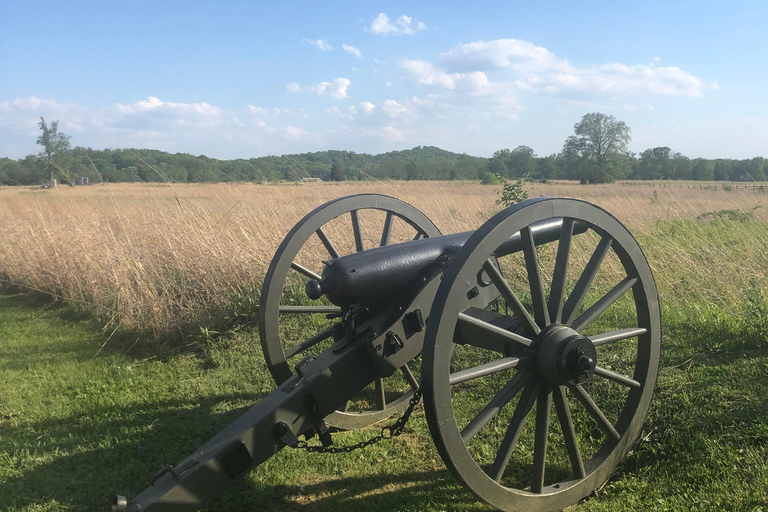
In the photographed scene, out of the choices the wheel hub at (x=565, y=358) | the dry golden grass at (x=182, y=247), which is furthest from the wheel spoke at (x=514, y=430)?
the dry golden grass at (x=182, y=247)

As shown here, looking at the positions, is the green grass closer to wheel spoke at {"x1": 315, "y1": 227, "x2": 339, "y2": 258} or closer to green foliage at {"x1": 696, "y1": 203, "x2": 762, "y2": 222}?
wheel spoke at {"x1": 315, "y1": 227, "x2": 339, "y2": 258}

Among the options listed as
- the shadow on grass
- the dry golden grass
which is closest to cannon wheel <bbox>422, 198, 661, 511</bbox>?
the shadow on grass

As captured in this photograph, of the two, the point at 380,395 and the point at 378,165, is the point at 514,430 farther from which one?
the point at 378,165

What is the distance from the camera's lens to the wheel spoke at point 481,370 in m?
2.31

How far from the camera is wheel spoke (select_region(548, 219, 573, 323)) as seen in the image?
2.66 meters

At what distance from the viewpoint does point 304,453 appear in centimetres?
356

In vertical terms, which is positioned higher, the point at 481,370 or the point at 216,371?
the point at 481,370

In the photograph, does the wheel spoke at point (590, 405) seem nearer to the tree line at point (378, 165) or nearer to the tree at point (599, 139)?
the tree line at point (378, 165)

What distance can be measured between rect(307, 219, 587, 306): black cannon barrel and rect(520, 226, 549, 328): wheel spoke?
11.2 inches

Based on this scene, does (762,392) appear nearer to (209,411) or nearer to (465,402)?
(465,402)

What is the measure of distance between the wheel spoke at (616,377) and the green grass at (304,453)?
1.86ft

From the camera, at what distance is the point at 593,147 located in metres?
40.2

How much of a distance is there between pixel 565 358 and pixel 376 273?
3.30 feet

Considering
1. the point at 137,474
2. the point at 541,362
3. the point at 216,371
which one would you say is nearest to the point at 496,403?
the point at 541,362
